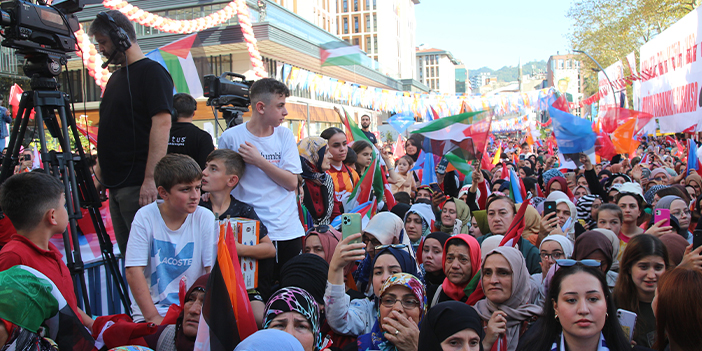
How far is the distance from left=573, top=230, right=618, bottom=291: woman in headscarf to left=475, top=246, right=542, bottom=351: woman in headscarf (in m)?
0.80

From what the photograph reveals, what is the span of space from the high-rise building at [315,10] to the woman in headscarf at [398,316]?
3310 cm

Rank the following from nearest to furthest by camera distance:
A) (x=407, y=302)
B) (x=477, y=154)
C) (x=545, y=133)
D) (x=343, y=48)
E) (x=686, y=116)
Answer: (x=407, y=302) → (x=477, y=154) → (x=343, y=48) → (x=686, y=116) → (x=545, y=133)

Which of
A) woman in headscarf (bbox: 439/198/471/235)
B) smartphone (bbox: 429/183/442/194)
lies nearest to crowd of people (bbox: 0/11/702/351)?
woman in headscarf (bbox: 439/198/471/235)

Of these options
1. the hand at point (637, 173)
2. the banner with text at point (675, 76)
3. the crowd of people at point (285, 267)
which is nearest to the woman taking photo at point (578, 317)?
the crowd of people at point (285, 267)

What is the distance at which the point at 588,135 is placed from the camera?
916cm

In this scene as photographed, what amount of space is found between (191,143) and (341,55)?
5.17 m

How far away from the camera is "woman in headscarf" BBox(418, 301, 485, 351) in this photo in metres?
2.43

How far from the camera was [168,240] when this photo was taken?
9.32 ft

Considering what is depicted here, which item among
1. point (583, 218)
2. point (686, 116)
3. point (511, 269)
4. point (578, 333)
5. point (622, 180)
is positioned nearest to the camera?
point (578, 333)

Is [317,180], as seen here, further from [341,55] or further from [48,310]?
[341,55]

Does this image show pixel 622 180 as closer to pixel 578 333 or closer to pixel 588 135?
pixel 588 135

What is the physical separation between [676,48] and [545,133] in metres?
28.2

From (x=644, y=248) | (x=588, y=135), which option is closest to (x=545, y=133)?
(x=588, y=135)

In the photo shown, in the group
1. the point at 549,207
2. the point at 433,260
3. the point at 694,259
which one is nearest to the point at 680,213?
the point at 549,207
